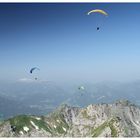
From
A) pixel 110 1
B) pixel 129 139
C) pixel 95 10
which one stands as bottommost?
pixel 129 139

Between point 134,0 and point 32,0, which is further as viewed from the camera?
point 134,0

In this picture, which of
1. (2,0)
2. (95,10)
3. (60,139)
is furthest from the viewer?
(95,10)

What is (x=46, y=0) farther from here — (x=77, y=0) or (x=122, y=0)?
(x=122, y=0)

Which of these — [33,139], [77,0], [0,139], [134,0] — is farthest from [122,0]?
[0,139]

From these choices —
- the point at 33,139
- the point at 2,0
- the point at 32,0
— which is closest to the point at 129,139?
the point at 33,139

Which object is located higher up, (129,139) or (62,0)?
(62,0)

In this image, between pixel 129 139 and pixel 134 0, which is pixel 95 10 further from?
pixel 129 139

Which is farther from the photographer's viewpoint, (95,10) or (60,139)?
(95,10)

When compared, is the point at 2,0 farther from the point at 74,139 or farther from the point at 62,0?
the point at 74,139

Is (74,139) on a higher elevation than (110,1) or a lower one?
lower

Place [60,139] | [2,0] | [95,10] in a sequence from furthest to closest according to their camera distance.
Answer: [95,10], [2,0], [60,139]
